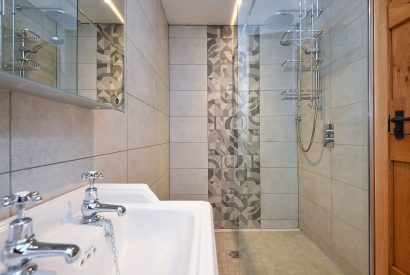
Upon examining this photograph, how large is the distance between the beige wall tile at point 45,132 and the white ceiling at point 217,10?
5.74 ft

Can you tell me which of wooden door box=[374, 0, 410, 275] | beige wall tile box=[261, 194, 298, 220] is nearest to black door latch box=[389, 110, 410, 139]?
wooden door box=[374, 0, 410, 275]

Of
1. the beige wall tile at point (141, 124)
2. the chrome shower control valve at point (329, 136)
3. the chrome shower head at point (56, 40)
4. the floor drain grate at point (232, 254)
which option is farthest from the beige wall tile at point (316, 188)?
the chrome shower head at point (56, 40)

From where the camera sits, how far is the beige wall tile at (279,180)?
1.99 m

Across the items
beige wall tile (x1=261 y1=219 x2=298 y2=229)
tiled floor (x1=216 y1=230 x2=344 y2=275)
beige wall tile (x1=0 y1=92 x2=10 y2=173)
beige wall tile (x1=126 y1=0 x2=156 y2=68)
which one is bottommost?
tiled floor (x1=216 y1=230 x2=344 y2=275)

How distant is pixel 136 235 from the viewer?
702mm

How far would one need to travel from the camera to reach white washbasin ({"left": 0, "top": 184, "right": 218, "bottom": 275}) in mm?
444

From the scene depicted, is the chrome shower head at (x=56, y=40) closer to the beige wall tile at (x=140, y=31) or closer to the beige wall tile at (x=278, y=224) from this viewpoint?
the beige wall tile at (x=140, y=31)

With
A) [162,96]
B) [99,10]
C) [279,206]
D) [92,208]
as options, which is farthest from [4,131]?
[279,206]

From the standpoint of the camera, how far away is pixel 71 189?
2.15ft

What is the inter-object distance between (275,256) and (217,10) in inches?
91.0

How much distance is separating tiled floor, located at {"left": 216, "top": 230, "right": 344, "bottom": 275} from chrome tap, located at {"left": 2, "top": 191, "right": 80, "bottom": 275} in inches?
62.6

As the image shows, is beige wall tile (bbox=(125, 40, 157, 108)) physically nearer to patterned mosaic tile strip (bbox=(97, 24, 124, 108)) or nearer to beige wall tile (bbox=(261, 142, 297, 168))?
patterned mosaic tile strip (bbox=(97, 24, 124, 108))

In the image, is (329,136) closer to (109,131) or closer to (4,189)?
(109,131)

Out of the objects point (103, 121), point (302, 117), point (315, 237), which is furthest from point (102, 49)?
point (315, 237)
